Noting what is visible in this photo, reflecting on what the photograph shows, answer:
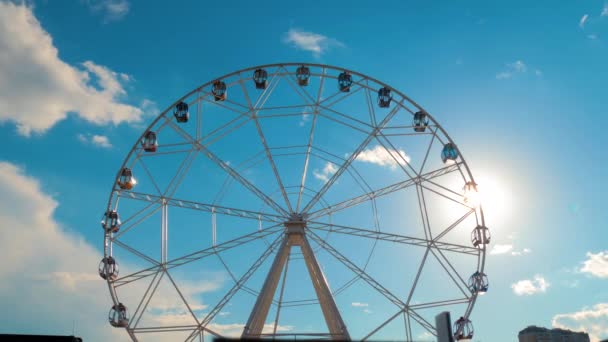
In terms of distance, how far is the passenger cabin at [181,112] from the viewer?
30.0m

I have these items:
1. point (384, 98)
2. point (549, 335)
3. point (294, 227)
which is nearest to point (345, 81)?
point (384, 98)

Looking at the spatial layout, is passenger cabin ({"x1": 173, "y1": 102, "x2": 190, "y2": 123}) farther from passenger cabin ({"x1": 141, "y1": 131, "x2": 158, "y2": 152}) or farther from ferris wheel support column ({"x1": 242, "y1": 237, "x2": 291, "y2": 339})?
ferris wheel support column ({"x1": 242, "y1": 237, "x2": 291, "y2": 339})

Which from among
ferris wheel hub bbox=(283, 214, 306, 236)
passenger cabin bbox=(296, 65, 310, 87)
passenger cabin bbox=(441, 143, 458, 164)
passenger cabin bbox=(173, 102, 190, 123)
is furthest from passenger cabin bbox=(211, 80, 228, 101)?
passenger cabin bbox=(441, 143, 458, 164)

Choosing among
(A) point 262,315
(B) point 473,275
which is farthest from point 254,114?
(B) point 473,275

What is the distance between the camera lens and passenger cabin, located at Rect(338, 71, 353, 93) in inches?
1217

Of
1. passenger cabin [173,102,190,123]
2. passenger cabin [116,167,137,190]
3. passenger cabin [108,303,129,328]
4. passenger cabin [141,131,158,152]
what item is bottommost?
passenger cabin [108,303,129,328]

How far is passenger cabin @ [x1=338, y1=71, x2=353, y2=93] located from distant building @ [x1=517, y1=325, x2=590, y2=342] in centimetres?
9815

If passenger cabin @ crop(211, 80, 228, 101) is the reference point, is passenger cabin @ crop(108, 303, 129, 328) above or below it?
below

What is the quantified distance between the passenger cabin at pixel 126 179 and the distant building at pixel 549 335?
102369 millimetres

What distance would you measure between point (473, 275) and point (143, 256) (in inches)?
604

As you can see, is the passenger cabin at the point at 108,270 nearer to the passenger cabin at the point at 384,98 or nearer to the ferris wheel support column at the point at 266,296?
the ferris wheel support column at the point at 266,296

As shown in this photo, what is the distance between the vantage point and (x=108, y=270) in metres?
28.2

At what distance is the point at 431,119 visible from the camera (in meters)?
30.2

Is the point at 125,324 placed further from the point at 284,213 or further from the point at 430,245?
the point at 430,245
